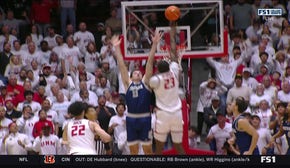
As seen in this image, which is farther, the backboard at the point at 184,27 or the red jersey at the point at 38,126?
the red jersey at the point at 38,126

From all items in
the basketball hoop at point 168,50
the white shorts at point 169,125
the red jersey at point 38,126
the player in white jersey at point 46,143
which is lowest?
the player in white jersey at point 46,143

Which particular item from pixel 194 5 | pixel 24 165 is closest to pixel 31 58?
pixel 194 5

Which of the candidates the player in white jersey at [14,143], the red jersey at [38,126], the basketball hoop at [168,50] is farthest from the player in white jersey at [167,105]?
the red jersey at [38,126]

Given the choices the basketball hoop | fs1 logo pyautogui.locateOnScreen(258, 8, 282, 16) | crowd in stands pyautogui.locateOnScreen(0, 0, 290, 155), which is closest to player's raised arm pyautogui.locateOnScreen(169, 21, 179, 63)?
the basketball hoop

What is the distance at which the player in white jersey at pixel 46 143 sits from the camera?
65.6 feet

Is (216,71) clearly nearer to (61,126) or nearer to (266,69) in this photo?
(266,69)

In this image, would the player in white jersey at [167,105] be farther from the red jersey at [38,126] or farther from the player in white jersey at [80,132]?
the red jersey at [38,126]

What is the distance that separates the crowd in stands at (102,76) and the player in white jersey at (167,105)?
80.0 inches

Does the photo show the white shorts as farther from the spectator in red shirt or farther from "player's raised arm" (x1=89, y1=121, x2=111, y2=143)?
the spectator in red shirt

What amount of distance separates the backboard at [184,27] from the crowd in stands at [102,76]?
0.20ft

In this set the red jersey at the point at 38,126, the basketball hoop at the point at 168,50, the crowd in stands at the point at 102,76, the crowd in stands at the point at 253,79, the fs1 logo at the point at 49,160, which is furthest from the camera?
the red jersey at the point at 38,126

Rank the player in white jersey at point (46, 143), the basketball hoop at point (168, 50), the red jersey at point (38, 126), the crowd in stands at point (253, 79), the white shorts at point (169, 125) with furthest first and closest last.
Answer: the red jersey at point (38, 126) < the crowd in stands at point (253, 79) < the player in white jersey at point (46, 143) < the basketball hoop at point (168, 50) < the white shorts at point (169, 125)

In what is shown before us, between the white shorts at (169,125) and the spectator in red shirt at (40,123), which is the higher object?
the white shorts at (169,125)

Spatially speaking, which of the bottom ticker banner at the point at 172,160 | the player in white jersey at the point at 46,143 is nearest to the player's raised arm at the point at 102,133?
the bottom ticker banner at the point at 172,160
